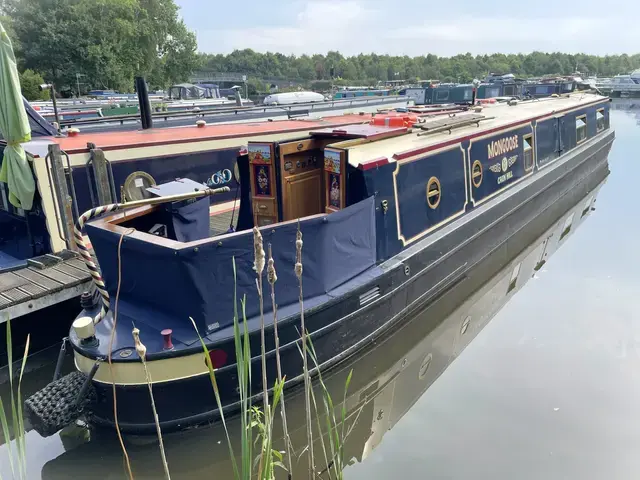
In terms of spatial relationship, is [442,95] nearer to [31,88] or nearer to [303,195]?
[303,195]

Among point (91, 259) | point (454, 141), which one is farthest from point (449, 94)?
point (91, 259)

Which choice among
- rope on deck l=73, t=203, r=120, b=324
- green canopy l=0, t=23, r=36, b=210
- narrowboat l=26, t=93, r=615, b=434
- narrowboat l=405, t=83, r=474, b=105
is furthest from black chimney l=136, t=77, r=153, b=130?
narrowboat l=405, t=83, r=474, b=105

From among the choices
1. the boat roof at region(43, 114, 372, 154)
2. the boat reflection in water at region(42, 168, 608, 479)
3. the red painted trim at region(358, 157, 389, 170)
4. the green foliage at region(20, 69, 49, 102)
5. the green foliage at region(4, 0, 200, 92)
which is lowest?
the boat reflection in water at region(42, 168, 608, 479)

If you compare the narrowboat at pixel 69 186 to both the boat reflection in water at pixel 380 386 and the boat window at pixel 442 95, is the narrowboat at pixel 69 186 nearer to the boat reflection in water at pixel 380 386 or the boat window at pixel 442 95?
the boat reflection in water at pixel 380 386

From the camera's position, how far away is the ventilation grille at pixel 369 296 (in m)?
5.21

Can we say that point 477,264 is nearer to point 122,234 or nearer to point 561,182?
point 561,182

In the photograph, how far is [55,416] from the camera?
392 cm

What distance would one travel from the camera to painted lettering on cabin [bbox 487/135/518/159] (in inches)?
309

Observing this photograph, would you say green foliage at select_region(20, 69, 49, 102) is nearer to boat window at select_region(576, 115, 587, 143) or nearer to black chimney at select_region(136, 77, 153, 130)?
black chimney at select_region(136, 77, 153, 130)

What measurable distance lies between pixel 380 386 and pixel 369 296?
103cm

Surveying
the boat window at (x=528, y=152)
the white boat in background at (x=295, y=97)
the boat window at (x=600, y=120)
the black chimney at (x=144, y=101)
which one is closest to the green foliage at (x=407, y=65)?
the white boat in background at (x=295, y=97)

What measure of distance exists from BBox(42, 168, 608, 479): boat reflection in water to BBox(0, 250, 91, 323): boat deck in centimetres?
144

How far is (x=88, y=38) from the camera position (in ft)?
115

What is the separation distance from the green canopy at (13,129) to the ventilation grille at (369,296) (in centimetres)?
412
